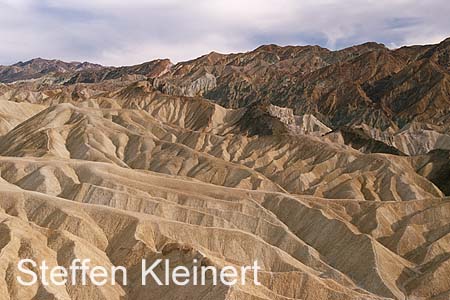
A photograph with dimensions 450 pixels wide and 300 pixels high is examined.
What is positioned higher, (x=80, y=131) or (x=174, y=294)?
(x=80, y=131)

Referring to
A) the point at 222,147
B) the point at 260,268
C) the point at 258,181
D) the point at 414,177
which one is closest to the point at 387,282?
the point at 260,268

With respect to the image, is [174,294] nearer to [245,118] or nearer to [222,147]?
[222,147]

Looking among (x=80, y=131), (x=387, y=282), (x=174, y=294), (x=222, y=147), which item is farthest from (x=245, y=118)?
(x=174, y=294)

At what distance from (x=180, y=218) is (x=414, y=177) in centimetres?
5964

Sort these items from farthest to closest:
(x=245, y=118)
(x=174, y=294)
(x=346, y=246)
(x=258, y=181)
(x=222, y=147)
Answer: (x=245, y=118) < (x=222, y=147) < (x=258, y=181) < (x=346, y=246) < (x=174, y=294)

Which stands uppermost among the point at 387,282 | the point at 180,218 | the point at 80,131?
the point at 80,131

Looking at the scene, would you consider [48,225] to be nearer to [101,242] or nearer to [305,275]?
[101,242]

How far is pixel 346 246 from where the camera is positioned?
70125mm

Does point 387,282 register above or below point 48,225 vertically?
below

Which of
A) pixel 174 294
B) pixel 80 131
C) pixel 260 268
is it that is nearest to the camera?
pixel 174 294

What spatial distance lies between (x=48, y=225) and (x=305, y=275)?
28.3 metres

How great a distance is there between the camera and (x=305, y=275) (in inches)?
2044

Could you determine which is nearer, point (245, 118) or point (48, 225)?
point (48, 225)

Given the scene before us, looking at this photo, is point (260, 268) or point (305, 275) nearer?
point (305, 275)
